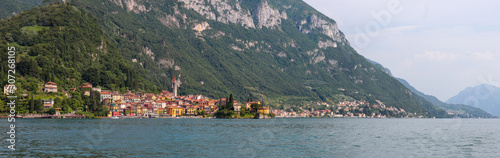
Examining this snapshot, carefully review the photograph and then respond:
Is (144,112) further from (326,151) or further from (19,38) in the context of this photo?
(326,151)

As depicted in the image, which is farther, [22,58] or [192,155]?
[22,58]

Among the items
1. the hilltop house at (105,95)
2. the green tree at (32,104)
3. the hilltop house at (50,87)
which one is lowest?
the green tree at (32,104)

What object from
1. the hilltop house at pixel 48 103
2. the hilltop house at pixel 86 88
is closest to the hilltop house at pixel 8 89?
the hilltop house at pixel 48 103

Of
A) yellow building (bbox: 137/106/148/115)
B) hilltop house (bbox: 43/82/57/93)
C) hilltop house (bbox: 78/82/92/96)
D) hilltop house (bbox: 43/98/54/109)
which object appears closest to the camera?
hilltop house (bbox: 43/98/54/109)

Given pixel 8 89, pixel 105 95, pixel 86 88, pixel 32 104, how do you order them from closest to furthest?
pixel 32 104, pixel 8 89, pixel 86 88, pixel 105 95

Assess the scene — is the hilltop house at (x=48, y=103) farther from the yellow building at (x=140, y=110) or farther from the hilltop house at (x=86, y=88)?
the yellow building at (x=140, y=110)

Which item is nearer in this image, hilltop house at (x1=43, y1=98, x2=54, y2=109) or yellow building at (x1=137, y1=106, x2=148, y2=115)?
hilltop house at (x1=43, y1=98, x2=54, y2=109)

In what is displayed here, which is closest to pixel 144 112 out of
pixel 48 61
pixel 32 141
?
pixel 48 61

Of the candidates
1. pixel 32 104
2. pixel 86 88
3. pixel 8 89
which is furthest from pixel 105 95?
pixel 32 104

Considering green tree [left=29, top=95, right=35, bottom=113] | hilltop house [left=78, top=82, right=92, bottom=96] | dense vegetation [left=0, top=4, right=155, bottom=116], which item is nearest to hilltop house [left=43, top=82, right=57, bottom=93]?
dense vegetation [left=0, top=4, right=155, bottom=116]

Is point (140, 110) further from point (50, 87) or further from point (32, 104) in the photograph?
point (32, 104)

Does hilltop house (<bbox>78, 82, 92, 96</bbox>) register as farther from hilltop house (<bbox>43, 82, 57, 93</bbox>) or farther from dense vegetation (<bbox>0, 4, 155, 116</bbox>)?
hilltop house (<bbox>43, 82, 57, 93</bbox>)
